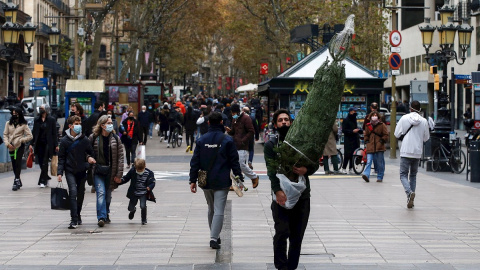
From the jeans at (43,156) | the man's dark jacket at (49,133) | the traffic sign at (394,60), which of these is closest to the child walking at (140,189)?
the man's dark jacket at (49,133)

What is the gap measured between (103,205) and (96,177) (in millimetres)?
398

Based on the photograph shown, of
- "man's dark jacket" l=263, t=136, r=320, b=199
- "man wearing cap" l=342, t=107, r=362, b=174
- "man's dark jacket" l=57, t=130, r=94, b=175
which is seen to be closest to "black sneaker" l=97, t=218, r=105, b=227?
"man's dark jacket" l=57, t=130, r=94, b=175

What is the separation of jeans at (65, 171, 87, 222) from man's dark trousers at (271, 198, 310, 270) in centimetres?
498

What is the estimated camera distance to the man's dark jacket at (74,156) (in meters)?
13.2

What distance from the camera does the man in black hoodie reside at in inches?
518

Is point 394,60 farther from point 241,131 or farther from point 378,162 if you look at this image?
point 241,131

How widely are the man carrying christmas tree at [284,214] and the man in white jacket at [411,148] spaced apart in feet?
22.4

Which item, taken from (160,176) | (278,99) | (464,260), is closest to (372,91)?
(278,99)

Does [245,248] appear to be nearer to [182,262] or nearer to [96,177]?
[182,262]

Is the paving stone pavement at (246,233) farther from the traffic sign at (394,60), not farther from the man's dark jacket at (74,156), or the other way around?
the traffic sign at (394,60)

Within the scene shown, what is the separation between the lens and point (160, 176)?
73.8 feet

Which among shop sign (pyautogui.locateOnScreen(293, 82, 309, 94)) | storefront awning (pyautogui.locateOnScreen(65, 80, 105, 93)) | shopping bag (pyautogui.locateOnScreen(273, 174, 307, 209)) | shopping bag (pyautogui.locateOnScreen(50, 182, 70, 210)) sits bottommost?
shopping bag (pyautogui.locateOnScreen(50, 182, 70, 210))

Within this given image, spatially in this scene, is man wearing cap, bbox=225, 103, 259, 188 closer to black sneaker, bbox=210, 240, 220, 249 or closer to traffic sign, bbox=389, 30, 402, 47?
traffic sign, bbox=389, 30, 402, 47

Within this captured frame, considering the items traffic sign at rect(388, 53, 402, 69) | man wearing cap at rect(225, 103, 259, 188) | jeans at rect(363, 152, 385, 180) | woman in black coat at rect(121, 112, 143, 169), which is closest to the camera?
man wearing cap at rect(225, 103, 259, 188)
